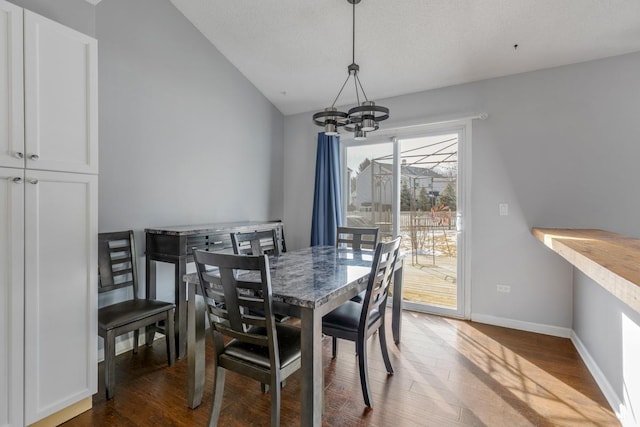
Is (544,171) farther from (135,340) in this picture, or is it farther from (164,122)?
(135,340)

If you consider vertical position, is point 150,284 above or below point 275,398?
above

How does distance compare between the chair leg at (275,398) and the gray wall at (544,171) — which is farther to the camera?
the gray wall at (544,171)

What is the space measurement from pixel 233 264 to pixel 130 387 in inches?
55.4

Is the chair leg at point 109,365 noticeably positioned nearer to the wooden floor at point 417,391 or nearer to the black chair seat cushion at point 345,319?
the wooden floor at point 417,391

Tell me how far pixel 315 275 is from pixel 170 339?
1289 mm

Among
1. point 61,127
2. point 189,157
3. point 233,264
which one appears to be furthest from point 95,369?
point 189,157

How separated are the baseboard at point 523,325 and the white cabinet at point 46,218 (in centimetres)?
320

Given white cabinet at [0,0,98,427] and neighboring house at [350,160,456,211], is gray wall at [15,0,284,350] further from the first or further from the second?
neighboring house at [350,160,456,211]

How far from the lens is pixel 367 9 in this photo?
2484mm

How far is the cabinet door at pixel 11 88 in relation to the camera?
1.45 metres

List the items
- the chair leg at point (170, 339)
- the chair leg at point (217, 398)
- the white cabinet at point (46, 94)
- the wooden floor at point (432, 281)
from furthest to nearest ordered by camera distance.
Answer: the wooden floor at point (432, 281) < the chair leg at point (170, 339) < the chair leg at point (217, 398) < the white cabinet at point (46, 94)

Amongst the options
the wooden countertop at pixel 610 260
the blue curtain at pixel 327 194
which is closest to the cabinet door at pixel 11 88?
the wooden countertop at pixel 610 260

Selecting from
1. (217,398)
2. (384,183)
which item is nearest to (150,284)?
(217,398)

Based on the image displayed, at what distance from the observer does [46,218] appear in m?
1.61
